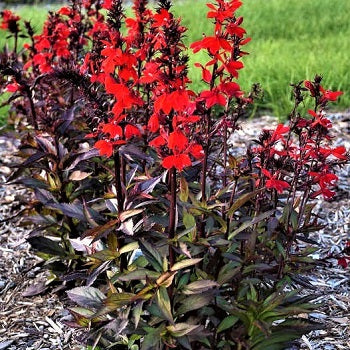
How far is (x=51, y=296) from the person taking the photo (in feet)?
10.2

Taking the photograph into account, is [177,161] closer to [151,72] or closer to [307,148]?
[151,72]

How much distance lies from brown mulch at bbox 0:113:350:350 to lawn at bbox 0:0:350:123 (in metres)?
0.87

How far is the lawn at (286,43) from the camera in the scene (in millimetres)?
5449

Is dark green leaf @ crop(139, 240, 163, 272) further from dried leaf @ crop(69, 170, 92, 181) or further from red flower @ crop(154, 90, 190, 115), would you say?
dried leaf @ crop(69, 170, 92, 181)

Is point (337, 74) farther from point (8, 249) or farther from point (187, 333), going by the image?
point (187, 333)

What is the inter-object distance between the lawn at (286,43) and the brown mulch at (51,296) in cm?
87

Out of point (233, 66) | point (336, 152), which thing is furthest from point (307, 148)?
point (233, 66)

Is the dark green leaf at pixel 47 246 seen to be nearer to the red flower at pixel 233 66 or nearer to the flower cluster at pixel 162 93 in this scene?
the flower cluster at pixel 162 93

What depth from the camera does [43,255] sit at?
3209 mm

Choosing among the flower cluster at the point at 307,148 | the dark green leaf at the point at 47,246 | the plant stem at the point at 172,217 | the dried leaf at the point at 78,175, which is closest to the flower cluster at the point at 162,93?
the plant stem at the point at 172,217

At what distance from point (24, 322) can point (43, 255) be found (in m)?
0.38

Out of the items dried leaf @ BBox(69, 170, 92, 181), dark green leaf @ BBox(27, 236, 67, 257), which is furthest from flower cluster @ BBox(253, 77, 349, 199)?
dark green leaf @ BBox(27, 236, 67, 257)

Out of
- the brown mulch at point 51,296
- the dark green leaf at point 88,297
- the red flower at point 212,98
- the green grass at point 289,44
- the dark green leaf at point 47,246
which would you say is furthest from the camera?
the green grass at point 289,44

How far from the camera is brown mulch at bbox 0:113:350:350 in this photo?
2.77 meters
